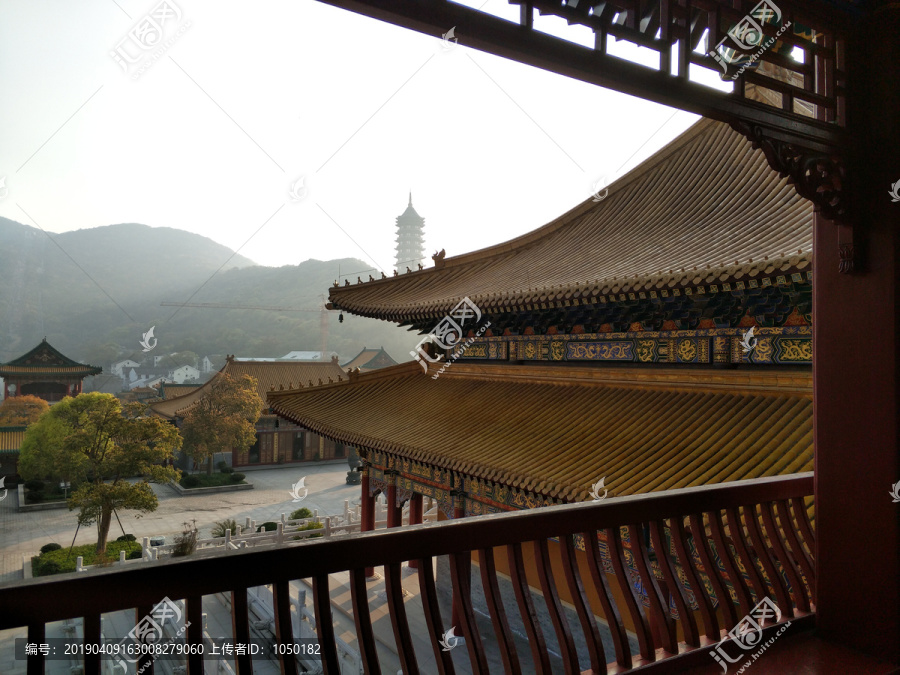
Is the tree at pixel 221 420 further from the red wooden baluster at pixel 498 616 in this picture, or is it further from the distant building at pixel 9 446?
the red wooden baluster at pixel 498 616

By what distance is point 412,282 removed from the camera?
34.9 ft

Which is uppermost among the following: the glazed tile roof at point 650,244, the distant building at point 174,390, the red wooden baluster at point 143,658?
the glazed tile roof at point 650,244

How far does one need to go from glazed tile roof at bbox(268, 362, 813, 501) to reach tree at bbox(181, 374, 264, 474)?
51.9ft

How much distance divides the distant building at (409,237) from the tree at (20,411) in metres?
52.0

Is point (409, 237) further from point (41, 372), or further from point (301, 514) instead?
point (301, 514)

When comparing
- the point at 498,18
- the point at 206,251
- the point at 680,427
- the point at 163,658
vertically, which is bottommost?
the point at 163,658

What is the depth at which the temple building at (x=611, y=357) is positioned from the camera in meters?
5.08

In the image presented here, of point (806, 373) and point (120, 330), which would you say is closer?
point (806, 373)

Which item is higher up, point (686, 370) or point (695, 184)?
point (695, 184)

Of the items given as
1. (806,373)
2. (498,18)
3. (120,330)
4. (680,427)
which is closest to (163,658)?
(680,427)

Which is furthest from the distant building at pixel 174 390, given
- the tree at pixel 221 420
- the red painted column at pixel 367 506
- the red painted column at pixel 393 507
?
the red painted column at pixel 393 507

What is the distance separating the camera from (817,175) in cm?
248

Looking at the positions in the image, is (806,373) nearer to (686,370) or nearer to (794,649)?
A: (686,370)

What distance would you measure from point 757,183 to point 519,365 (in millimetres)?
3717
